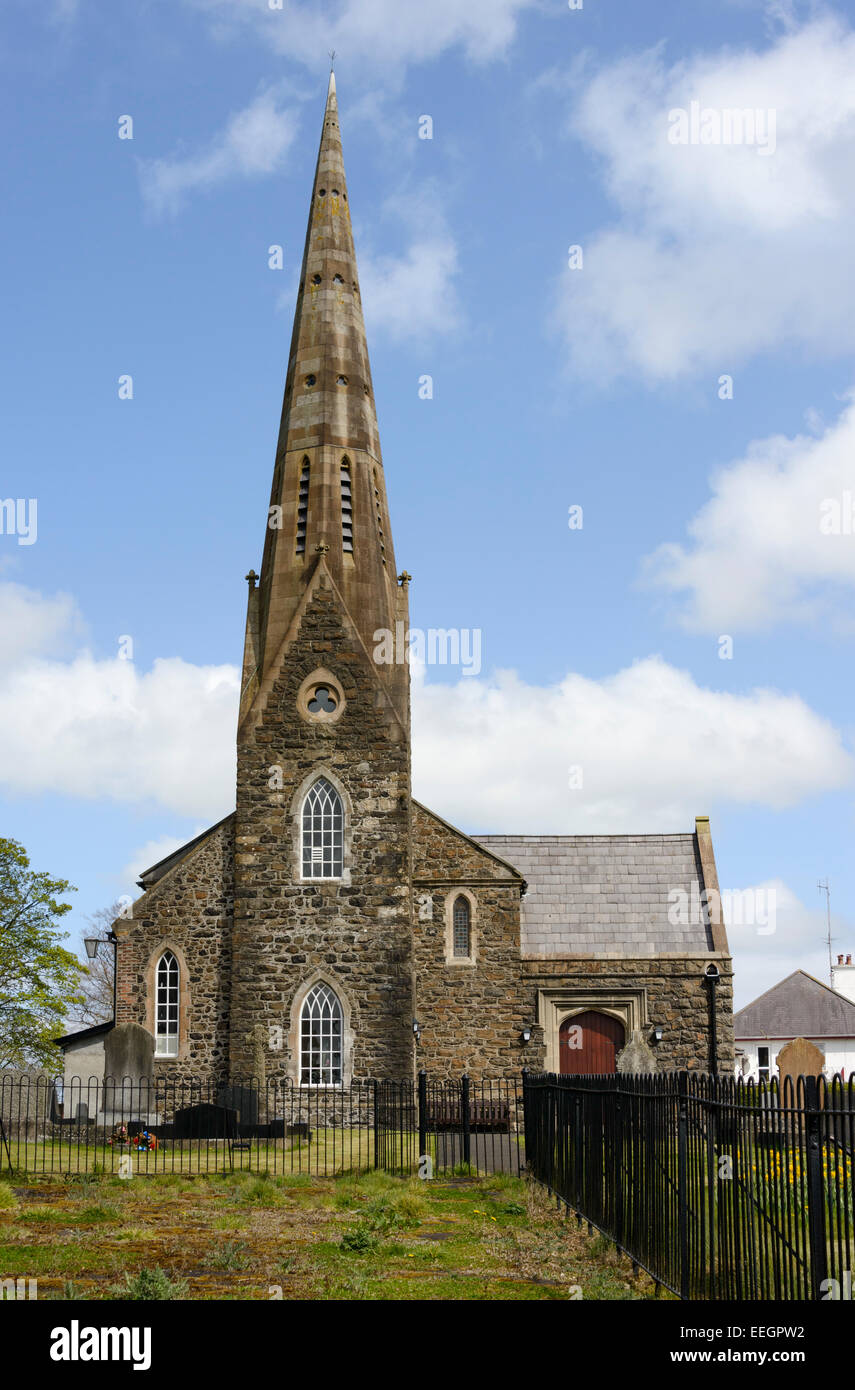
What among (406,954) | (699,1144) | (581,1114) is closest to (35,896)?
(406,954)

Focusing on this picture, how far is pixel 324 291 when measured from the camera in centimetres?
3209

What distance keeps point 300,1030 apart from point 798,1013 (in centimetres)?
3548

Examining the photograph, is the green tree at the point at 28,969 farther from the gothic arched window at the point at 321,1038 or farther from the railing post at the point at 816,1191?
the railing post at the point at 816,1191

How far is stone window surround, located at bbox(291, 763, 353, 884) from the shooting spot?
2681cm

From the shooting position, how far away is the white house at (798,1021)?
177ft

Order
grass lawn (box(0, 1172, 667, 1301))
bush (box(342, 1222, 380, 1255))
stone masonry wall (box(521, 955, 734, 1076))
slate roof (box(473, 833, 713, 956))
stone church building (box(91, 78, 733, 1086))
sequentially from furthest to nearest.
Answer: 1. slate roof (box(473, 833, 713, 956))
2. stone masonry wall (box(521, 955, 734, 1076))
3. stone church building (box(91, 78, 733, 1086))
4. bush (box(342, 1222, 380, 1255))
5. grass lawn (box(0, 1172, 667, 1301))

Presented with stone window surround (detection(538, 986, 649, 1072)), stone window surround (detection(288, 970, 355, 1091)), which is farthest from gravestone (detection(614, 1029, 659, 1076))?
stone window surround (detection(288, 970, 355, 1091))

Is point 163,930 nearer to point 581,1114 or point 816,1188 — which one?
point 581,1114

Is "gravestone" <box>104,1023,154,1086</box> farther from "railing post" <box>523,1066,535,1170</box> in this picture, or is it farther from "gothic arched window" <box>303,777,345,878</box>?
"railing post" <box>523,1066,535,1170</box>

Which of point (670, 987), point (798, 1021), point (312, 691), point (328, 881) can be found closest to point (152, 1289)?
point (328, 881)

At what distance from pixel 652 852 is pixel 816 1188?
26385mm

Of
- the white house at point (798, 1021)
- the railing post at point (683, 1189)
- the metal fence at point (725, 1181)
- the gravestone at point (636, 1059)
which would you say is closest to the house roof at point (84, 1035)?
the gravestone at point (636, 1059)

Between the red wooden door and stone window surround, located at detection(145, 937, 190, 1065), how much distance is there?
817 centimetres
